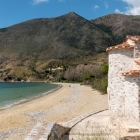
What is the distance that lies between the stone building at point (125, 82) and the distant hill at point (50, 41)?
319 feet

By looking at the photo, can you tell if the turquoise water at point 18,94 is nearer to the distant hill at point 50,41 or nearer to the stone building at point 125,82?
the stone building at point 125,82

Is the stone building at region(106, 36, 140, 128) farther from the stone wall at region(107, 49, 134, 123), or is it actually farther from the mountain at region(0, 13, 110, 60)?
the mountain at region(0, 13, 110, 60)

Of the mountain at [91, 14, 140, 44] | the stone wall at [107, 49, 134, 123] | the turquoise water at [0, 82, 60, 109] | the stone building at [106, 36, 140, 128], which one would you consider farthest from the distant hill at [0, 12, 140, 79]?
the stone building at [106, 36, 140, 128]

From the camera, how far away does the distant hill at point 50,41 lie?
112m

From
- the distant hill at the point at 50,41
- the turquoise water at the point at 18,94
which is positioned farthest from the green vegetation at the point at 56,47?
the turquoise water at the point at 18,94

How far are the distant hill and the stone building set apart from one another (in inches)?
3831

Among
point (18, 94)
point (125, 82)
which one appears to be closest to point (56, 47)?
point (18, 94)

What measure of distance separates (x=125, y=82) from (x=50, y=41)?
119671 millimetres

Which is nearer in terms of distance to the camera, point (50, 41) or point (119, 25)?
point (50, 41)

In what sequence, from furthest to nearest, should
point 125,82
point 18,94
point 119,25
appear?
1. point 119,25
2. point 18,94
3. point 125,82

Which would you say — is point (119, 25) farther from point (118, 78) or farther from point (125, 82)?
point (125, 82)

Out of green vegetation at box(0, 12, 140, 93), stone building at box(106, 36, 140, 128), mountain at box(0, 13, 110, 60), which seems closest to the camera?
stone building at box(106, 36, 140, 128)

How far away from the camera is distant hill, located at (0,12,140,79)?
112 metres

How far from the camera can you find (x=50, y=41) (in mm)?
126688
